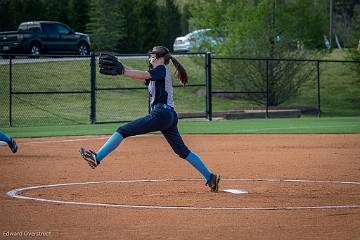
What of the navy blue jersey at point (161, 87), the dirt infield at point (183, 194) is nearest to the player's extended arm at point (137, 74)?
the navy blue jersey at point (161, 87)

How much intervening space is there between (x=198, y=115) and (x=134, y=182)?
1908 cm

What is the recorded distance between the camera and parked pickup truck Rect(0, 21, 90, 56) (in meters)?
43.8

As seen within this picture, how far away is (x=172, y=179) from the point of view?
47.1ft

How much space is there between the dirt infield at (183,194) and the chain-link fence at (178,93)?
13.4 meters

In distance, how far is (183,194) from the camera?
1239cm

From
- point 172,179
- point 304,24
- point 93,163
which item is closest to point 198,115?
point 304,24

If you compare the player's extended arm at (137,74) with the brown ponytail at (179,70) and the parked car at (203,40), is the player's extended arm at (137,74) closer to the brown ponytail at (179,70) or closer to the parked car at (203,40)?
the brown ponytail at (179,70)

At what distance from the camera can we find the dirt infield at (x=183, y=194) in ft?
30.7

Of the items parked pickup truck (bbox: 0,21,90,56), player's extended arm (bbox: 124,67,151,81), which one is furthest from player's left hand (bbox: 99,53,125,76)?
parked pickup truck (bbox: 0,21,90,56)

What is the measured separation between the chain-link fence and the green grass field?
3.01m

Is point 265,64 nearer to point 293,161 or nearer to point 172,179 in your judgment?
point 293,161

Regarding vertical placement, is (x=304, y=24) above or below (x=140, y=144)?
above

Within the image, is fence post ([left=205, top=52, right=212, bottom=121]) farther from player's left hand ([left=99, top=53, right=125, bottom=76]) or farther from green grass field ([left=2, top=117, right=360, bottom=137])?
player's left hand ([left=99, top=53, right=125, bottom=76])

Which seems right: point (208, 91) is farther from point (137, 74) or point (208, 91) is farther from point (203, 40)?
point (137, 74)
